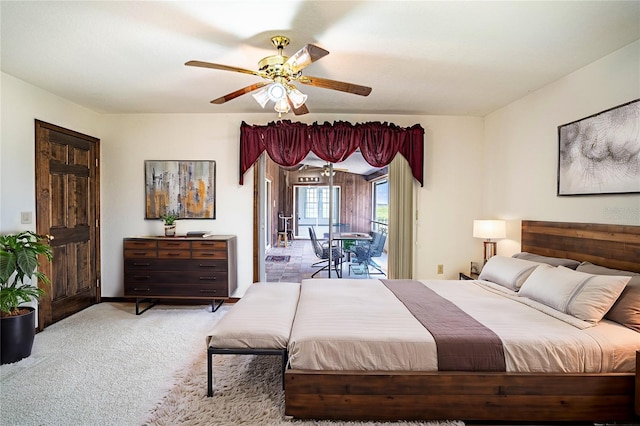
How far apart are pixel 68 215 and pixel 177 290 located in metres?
1.56

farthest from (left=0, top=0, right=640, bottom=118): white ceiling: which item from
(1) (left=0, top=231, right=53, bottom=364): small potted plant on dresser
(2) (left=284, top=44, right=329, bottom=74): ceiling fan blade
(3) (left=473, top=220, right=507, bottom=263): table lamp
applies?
(1) (left=0, top=231, right=53, bottom=364): small potted plant on dresser

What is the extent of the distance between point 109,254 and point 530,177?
5.37 meters

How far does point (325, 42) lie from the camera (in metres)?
2.37

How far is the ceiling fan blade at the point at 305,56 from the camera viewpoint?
1811mm

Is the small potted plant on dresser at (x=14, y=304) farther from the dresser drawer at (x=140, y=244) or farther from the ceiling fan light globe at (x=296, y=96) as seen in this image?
the ceiling fan light globe at (x=296, y=96)

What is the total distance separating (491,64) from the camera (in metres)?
2.72

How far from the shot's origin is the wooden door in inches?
132

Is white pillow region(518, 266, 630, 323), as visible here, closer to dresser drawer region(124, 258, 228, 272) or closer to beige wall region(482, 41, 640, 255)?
beige wall region(482, 41, 640, 255)

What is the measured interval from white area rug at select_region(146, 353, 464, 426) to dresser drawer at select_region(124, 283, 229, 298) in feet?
4.04

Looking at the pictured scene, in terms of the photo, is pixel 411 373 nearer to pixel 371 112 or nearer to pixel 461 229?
pixel 461 229

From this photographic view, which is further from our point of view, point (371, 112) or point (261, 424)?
point (371, 112)

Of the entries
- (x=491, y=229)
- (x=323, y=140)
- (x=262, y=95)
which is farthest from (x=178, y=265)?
(x=491, y=229)

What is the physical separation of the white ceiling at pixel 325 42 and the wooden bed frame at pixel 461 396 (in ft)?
7.41

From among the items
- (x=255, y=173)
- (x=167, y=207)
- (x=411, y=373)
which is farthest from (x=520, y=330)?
(x=167, y=207)
